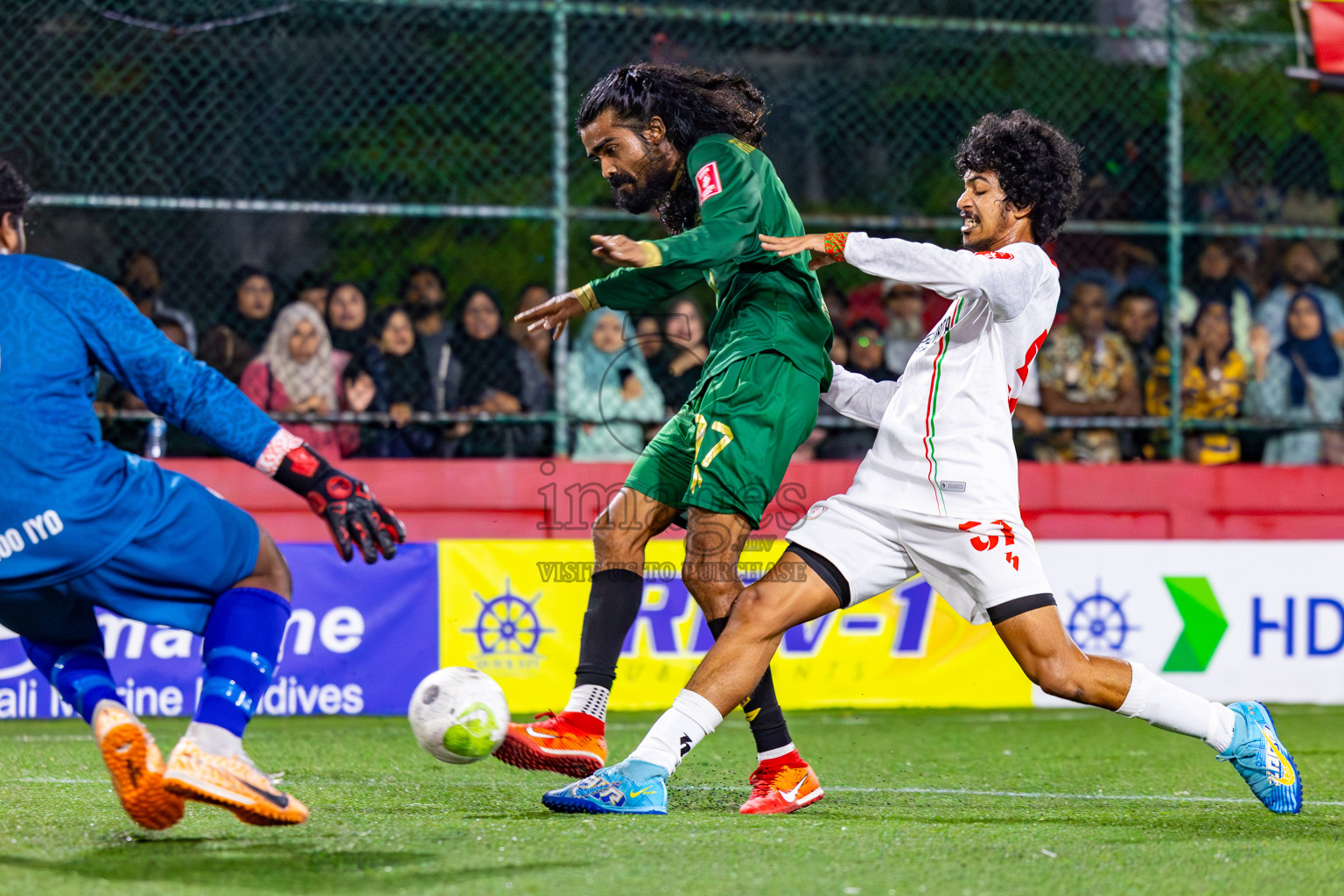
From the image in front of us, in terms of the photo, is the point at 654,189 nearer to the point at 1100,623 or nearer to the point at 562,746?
the point at 562,746

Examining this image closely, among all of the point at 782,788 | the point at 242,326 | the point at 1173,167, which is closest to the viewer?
the point at 782,788

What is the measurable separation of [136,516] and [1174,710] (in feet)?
→ 9.19

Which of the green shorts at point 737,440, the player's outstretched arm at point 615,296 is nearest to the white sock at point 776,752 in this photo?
the green shorts at point 737,440

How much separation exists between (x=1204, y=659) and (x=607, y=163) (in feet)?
15.9

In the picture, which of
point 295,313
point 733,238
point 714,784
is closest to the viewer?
point 733,238

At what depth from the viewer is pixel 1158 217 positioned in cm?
983

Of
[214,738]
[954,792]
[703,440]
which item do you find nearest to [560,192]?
[703,440]

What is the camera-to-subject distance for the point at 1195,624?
789cm

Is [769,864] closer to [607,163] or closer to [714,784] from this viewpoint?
[714,784]

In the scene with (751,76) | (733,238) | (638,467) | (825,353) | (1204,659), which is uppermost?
(751,76)

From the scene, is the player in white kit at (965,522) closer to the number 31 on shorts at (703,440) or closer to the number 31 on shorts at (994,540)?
the number 31 on shorts at (994,540)

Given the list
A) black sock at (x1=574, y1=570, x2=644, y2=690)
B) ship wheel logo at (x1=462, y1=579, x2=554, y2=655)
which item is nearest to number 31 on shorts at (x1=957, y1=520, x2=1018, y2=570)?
black sock at (x1=574, y1=570, x2=644, y2=690)

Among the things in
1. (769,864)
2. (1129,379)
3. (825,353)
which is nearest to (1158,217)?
(1129,379)

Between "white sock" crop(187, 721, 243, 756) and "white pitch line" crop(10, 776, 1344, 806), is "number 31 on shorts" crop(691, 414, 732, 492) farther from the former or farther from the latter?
"white sock" crop(187, 721, 243, 756)
